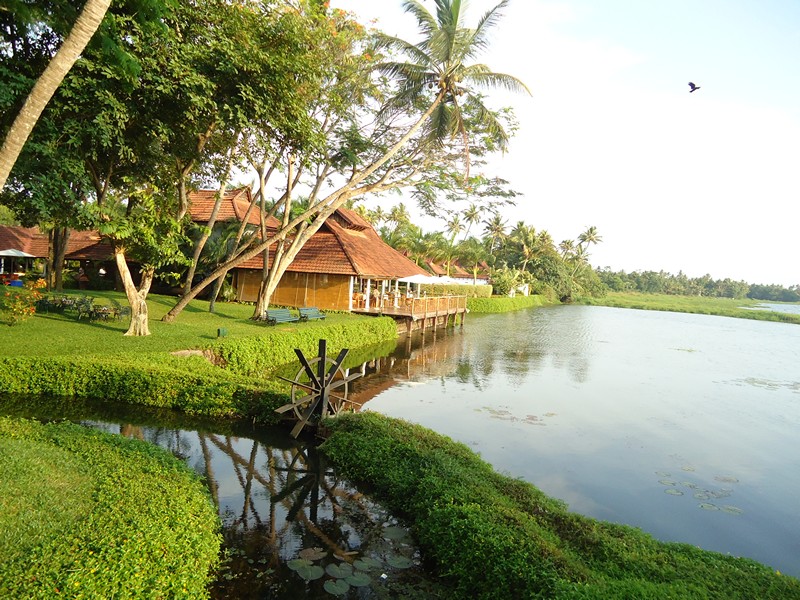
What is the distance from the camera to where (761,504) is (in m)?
9.04

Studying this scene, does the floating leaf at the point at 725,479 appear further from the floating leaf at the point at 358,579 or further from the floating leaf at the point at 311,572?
the floating leaf at the point at 311,572

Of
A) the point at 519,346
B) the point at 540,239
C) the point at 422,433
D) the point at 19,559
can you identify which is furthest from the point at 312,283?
the point at 540,239

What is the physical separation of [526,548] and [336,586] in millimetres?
2041

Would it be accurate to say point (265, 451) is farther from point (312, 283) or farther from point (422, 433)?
point (312, 283)

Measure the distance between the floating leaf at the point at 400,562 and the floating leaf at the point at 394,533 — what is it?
0.45 meters

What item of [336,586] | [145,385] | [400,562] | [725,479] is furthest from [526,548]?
[145,385]

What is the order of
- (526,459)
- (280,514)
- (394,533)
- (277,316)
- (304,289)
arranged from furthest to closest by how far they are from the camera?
(304,289)
(277,316)
(526,459)
(280,514)
(394,533)

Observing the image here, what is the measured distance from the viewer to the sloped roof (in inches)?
1123

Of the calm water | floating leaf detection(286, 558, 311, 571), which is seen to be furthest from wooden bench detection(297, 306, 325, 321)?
floating leaf detection(286, 558, 311, 571)

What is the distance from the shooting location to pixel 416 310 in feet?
91.1

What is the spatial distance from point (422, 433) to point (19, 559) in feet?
19.7

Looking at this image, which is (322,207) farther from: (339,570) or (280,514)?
(339,570)

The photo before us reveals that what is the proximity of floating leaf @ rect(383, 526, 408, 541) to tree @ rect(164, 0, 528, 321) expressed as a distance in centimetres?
1101

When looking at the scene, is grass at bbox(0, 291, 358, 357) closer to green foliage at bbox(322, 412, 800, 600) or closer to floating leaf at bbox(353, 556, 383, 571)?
green foliage at bbox(322, 412, 800, 600)
